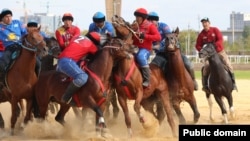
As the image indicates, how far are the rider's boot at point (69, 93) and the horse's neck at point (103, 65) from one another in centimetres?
53

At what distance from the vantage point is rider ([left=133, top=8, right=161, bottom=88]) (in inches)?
511

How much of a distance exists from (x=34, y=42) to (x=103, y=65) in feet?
5.35

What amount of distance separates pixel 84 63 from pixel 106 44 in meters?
0.62

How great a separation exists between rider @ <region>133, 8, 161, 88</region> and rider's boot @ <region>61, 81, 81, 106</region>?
1.74 meters

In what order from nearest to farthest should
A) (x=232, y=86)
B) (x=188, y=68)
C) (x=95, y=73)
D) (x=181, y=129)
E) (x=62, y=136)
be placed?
1. (x=181, y=129)
2. (x=95, y=73)
3. (x=62, y=136)
4. (x=188, y=68)
5. (x=232, y=86)

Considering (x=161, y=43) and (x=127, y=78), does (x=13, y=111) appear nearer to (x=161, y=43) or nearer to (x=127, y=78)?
(x=127, y=78)

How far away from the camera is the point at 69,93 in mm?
11977

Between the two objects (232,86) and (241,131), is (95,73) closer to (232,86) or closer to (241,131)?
(241,131)

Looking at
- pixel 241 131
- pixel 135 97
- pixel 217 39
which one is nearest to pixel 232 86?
pixel 217 39

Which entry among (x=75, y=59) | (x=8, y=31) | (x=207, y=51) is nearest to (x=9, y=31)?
(x=8, y=31)

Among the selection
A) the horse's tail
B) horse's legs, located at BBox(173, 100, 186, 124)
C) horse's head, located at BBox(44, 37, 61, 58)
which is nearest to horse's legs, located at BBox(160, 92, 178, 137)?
horse's legs, located at BBox(173, 100, 186, 124)

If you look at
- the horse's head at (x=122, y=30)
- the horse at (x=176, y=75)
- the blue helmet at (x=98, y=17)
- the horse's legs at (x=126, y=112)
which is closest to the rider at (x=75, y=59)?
the horse's head at (x=122, y=30)

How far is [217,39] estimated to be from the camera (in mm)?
16062

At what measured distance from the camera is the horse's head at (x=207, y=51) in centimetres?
1498
